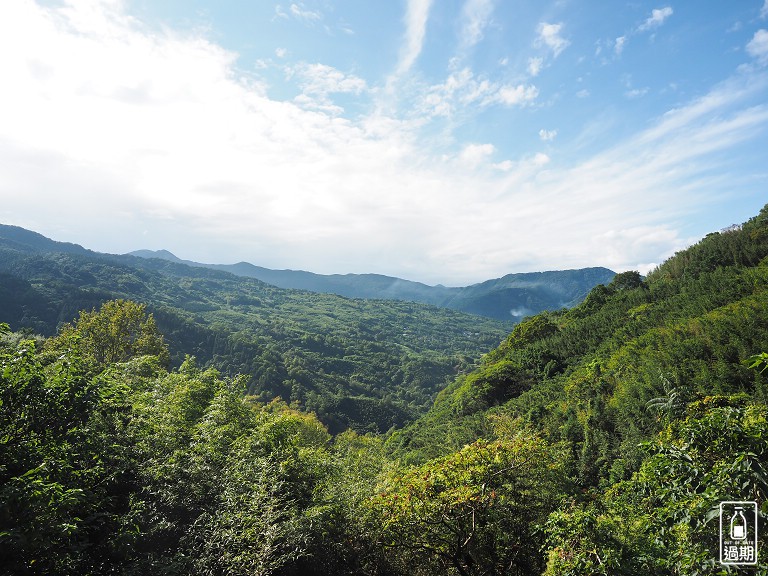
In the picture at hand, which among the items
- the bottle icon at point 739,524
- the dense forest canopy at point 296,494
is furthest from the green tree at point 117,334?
the bottle icon at point 739,524

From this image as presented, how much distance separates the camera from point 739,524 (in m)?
4.88

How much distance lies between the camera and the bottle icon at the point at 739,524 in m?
4.85

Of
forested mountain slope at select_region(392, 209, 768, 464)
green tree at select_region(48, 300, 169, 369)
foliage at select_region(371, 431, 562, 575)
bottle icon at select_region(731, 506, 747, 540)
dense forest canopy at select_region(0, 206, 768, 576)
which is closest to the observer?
bottle icon at select_region(731, 506, 747, 540)

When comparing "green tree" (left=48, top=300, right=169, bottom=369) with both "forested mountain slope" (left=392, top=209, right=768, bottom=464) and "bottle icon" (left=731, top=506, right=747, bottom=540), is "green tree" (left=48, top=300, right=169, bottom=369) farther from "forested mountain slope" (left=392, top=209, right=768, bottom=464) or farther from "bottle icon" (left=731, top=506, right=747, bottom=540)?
"bottle icon" (left=731, top=506, right=747, bottom=540)

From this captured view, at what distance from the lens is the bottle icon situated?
4848 mm

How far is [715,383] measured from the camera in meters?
25.1

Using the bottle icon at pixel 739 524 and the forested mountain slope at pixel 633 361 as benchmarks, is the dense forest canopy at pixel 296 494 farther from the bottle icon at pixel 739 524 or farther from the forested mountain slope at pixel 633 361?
the forested mountain slope at pixel 633 361

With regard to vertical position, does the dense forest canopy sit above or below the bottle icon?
below

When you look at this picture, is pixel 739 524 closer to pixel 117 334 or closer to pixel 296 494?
pixel 296 494

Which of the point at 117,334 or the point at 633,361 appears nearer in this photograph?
the point at 633,361

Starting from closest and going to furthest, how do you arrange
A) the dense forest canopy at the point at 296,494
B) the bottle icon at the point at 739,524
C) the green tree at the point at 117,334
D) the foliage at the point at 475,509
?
the bottle icon at the point at 739,524, the dense forest canopy at the point at 296,494, the foliage at the point at 475,509, the green tree at the point at 117,334

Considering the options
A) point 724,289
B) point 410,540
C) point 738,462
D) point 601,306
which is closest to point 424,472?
point 410,540

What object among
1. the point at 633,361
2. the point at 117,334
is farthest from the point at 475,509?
the point at 117,334

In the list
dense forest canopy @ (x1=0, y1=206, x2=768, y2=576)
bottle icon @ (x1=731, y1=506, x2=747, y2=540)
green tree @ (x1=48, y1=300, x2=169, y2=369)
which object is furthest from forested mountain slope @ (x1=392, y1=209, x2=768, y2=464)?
green tree @ (x1=48, y1=300, x2=169, y2=369)
